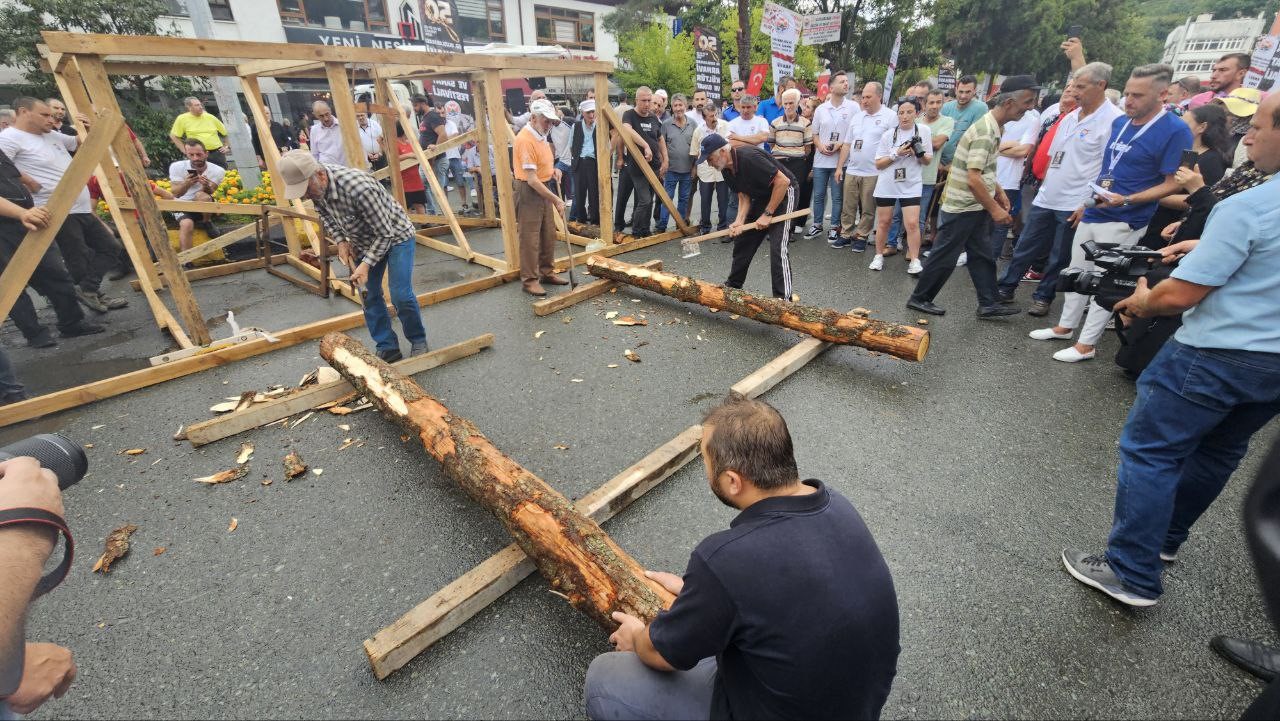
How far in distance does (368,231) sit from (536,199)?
7.00 feet

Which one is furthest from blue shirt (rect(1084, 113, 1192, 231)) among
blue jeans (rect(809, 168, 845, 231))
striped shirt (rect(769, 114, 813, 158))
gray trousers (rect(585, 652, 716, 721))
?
gray trousers (rect(585, 652, 716, 721))

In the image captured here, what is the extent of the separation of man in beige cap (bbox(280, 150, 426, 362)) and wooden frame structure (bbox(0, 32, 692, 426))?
0.88 meters

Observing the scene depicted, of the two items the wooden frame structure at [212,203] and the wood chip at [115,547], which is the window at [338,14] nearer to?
the wooden frame structure at [212,203]

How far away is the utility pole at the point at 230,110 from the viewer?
815 cm

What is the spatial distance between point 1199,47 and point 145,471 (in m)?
108

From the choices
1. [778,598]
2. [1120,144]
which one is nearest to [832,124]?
[1120,144]

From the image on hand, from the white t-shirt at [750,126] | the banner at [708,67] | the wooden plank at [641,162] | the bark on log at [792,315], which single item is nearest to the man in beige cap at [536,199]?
the bark on log at [792,315]

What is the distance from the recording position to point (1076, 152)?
4.67 metres

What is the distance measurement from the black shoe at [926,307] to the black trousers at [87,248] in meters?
8.72

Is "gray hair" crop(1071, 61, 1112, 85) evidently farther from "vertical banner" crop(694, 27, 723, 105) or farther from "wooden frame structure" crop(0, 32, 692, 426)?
"vertical banner" crop(694, 27, 723, 105)

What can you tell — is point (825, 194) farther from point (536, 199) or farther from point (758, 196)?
point (536, 199)

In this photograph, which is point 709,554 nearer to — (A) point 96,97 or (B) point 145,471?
(B) point 145,471

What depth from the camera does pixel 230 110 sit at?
8.53 metres

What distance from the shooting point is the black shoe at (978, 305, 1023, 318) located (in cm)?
521
